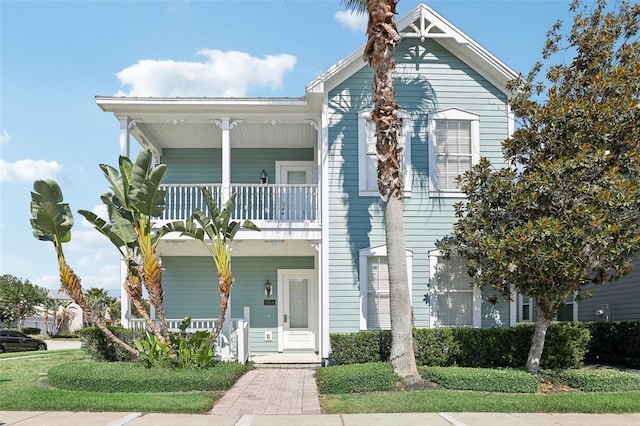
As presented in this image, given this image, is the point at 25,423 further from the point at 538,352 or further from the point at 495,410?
the point at 538,352

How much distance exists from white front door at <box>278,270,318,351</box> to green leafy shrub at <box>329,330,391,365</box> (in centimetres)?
346

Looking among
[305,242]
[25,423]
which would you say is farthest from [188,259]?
[25,423]

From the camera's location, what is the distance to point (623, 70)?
34.6ft

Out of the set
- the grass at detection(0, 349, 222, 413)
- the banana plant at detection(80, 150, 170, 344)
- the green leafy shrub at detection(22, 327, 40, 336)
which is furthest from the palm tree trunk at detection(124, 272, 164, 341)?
the green leafy shrub at detection(22, 327, 40, 336)

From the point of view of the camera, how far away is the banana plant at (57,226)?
11.2 meters

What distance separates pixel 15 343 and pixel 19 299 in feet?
56.2

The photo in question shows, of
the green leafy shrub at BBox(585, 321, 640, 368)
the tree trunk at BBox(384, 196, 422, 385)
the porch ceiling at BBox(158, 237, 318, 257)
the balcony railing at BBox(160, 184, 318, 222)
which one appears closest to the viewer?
the tree trunk at BBox(384, 196, 422, 385)

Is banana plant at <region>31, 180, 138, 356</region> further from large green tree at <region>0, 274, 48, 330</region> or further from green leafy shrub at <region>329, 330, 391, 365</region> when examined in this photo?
large green tree at <region>0, 274, 48, 330</region>

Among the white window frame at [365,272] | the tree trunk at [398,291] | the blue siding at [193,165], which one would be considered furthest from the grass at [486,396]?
the blue siding at [193,165]

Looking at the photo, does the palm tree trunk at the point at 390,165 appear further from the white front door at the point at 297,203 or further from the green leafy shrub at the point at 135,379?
the green leafy shrub at the point at 135,379

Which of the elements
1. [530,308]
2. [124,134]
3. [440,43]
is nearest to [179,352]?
[124,134]

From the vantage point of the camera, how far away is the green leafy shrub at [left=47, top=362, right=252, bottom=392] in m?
9.79

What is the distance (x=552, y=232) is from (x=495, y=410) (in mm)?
3307

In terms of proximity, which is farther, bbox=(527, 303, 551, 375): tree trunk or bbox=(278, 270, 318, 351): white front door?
bbox=(278, 270, 318, 351): white front door
